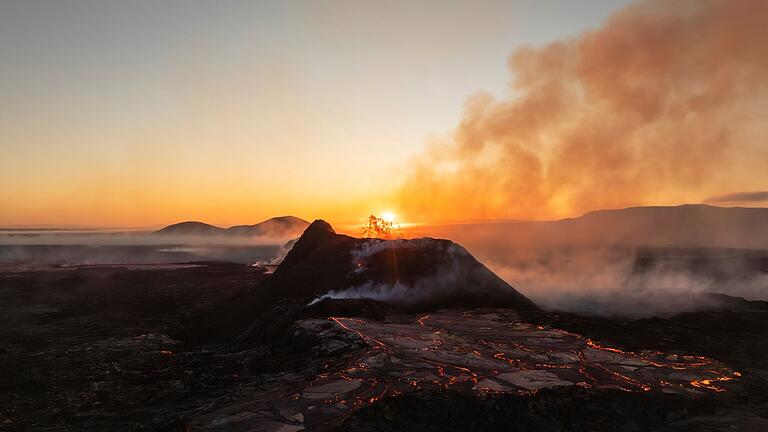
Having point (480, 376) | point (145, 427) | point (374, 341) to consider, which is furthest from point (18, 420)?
point (480, 376)

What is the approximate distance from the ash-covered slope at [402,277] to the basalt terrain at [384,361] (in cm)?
10

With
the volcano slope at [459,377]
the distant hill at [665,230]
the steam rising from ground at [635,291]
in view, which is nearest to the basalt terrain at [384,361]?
the volcano slope at [459,377]

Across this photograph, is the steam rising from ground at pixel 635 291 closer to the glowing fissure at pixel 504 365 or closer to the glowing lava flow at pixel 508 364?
the glowing lava flow at pixel 508 364

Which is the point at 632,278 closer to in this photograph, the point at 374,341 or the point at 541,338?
the point at 541,338

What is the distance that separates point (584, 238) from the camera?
18188 centimetres

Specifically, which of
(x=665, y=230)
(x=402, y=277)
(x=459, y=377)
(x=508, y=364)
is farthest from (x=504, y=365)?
(x=665, y=230)

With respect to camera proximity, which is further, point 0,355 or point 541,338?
point 0,355

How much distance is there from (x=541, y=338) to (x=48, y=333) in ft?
82.2

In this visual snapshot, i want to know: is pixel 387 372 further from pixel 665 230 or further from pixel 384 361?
pixel 665 230

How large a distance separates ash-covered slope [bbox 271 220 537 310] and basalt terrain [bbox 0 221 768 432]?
0.10 m

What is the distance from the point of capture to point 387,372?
11453 millimetres

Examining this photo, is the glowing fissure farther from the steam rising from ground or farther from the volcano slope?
the steam rising from ground

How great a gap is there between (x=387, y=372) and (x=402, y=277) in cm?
1439

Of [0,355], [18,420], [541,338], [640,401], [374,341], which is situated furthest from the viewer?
[0,355]
